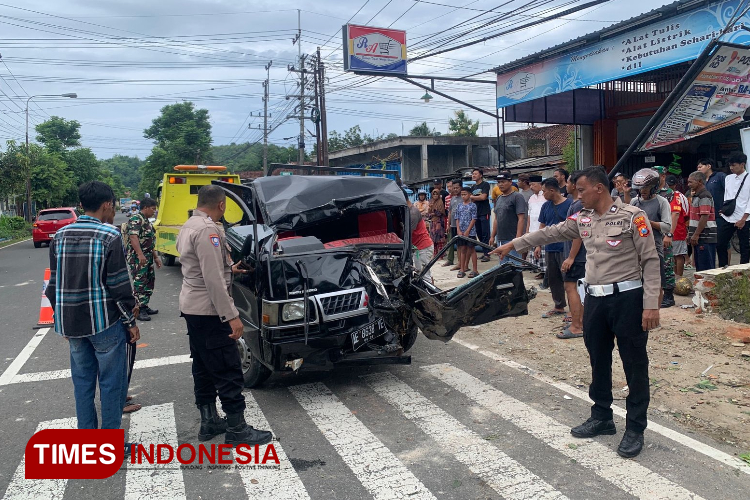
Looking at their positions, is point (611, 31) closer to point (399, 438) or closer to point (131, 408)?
point (399, 438)

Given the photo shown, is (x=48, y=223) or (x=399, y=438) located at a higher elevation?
(x=48, y=223)

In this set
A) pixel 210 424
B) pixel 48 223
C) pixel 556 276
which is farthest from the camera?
pixel 48 223

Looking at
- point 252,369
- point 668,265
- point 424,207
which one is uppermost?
point 424,207

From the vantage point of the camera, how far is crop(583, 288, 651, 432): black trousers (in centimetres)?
392

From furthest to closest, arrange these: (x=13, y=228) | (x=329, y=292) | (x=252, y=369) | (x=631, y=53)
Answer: (x=13, y=228), (x=631, y=53), (x=252, y=369), (x=329, y=292)

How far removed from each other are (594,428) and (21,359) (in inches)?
250

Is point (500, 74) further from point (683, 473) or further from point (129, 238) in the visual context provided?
point (683, 473)

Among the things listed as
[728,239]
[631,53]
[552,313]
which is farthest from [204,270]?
[631,53]

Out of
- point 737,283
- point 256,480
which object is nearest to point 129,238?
point 256,480

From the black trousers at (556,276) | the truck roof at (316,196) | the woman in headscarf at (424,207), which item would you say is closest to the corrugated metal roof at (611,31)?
the woman in headscarf at (424,207)

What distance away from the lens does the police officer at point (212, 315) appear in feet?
13.2

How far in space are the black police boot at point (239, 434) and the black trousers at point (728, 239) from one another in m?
7.24

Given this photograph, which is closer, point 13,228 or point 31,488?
point 31,488

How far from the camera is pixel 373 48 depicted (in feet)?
59.0
